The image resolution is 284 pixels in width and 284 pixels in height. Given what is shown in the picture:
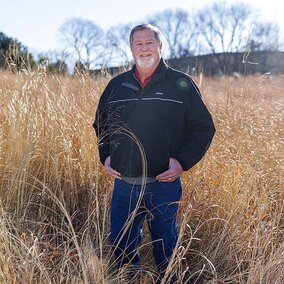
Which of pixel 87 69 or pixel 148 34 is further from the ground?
pixel 148 34

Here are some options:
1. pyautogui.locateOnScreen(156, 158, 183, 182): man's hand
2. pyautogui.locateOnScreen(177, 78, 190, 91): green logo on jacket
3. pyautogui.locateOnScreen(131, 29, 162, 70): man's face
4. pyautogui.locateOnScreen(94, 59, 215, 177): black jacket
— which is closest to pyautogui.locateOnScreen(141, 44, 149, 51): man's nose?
pyautogui.locateOnScreen(131, 29, 162, 70): man's face

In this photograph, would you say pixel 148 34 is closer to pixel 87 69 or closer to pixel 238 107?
pixel 87 69

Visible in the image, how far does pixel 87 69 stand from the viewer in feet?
10.7

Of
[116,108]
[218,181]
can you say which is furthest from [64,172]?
[218,181]

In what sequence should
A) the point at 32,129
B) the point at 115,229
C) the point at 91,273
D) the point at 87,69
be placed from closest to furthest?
the point at 91,273 < the point at 115,229 < the point at 32,129 < the point at 87,69

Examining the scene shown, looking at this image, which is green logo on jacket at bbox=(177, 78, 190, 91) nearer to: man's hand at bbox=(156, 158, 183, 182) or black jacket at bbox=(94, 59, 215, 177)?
black jacket at bbox=(94, 59, 215, 177)

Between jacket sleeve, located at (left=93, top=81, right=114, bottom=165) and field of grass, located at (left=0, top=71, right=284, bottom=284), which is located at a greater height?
jacket sleeve, located at (left=93, top=81, right=114, bottom=165)

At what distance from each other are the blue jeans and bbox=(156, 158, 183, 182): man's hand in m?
0.05

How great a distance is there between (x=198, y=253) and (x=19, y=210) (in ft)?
3.15

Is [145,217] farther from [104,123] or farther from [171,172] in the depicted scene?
[104,123]

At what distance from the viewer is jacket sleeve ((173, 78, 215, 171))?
6.59ft

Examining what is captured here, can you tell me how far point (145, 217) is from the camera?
2148 millimetres

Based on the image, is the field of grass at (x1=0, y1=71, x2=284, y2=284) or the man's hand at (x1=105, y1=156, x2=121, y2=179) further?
the man's hand at (x1=105, y1=156, x2=121, y2=179)

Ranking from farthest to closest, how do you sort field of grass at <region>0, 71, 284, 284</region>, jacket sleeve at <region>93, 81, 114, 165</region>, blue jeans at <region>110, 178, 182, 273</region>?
1. jacket sleeve at <region>93, 81, 114, 165</region>
2. blue jeans at <region>110, 178, 182, 273</region>
3. field of grass at <region>0, 71, 284, 284</region>
